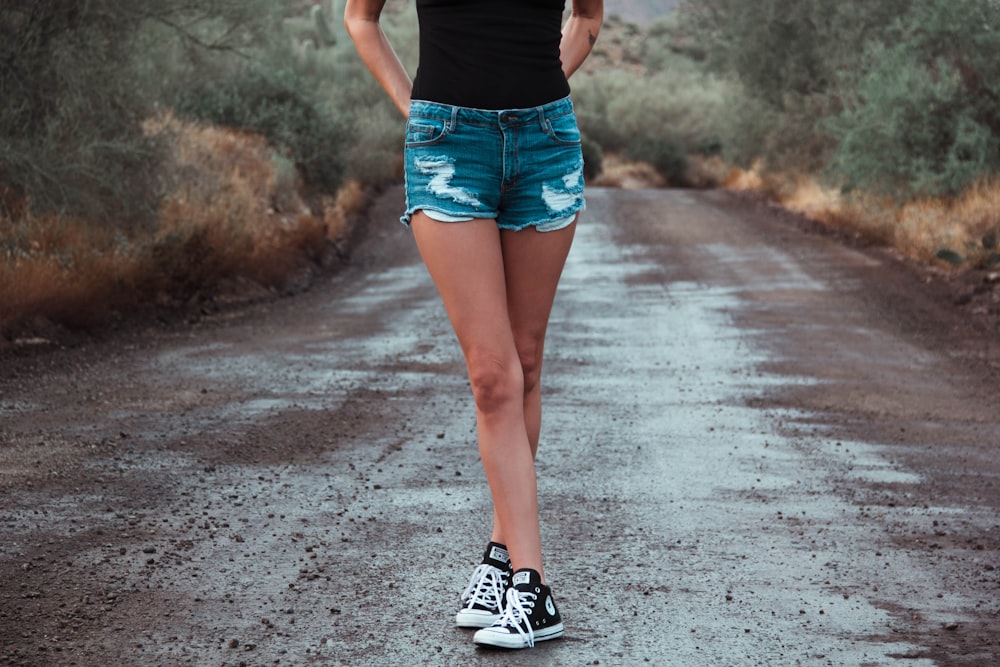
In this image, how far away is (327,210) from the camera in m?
21.3

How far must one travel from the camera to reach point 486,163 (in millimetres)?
3834

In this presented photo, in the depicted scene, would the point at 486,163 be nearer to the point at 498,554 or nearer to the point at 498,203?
the point at 498,203

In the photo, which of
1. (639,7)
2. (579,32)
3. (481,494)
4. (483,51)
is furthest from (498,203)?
(639,7)

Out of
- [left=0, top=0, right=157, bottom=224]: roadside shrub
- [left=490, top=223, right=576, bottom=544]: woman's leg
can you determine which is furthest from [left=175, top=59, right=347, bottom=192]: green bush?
[left=490, top=223, right=576, bottom=544]: woman's leg

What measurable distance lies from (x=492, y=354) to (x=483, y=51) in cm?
88

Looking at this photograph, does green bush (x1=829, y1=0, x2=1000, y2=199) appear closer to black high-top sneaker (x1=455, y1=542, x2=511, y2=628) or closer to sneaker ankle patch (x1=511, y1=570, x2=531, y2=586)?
black high-top sneaker (x1=455, y1=542, x2=511, y2=628)

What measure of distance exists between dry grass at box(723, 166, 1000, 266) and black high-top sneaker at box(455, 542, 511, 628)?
12033mm

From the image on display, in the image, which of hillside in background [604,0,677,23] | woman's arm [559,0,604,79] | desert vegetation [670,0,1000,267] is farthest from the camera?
hillside in background [604,0,677,23]

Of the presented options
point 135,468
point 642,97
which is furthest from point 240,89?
point 642,97

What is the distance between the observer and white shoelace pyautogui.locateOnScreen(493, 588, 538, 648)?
379 centimetres

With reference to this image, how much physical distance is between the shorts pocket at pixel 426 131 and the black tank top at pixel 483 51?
0.07 meters

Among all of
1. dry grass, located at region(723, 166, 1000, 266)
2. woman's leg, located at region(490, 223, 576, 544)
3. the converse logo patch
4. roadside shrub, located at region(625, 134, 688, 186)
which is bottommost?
roadside shrub, located at region(625, 134, 688, 186)

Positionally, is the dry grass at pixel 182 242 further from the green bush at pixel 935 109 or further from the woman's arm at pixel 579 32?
the green bush at pixel 935 109

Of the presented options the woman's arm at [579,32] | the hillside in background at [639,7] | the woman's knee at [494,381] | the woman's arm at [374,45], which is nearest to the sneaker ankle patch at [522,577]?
the woman's knee at [494,381]
